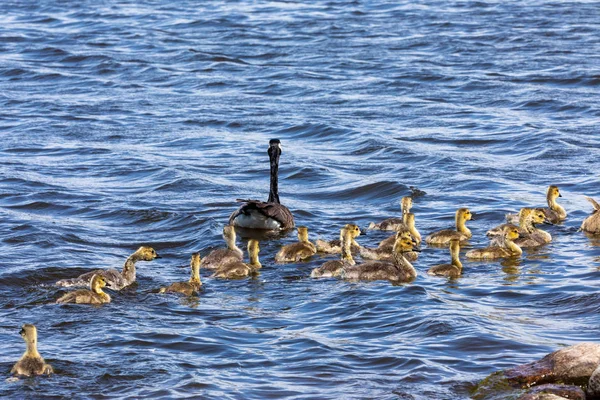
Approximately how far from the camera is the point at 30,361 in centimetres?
948

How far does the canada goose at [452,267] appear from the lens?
41.0ft

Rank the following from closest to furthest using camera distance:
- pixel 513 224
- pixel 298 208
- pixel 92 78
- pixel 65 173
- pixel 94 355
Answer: pixel 94 355
pixel 513 224
pixel 298 208
pixel 65 173
pixel 92 78

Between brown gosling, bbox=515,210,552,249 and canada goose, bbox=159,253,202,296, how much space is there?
3868 millimetres

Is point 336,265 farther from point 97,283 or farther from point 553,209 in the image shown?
point 553,209

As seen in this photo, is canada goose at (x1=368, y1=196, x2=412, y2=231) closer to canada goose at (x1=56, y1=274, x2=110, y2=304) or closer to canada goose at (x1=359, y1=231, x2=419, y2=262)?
canada goose at (x1=359, y1=231, x2=419, y2=262)

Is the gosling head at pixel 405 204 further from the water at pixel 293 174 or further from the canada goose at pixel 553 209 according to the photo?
the canada goose at pixel 553 209

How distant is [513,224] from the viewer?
14.4 metres

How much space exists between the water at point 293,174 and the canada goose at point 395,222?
359 millimetres

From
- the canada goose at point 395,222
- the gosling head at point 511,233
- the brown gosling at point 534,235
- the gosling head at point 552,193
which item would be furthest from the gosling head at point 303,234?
the gosling head at point 552,193

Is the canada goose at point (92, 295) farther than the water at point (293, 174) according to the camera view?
Yes

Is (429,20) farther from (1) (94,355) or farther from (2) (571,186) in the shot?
(1) (94,355)

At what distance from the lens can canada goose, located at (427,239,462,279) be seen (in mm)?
12500

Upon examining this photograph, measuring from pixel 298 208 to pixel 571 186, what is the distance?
3.96 m

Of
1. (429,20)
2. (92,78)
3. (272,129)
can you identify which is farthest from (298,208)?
(429,20)
